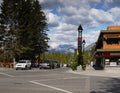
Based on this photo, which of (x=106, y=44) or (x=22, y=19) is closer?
(x=106, y=44)

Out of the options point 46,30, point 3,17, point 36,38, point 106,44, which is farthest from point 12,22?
point 106,44

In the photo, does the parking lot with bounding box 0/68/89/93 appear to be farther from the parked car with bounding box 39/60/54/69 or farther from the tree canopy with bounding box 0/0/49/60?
the tree canopy with bounding box 0/0/49/60

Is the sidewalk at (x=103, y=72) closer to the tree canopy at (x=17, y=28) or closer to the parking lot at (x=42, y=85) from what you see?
the parking lot at (x=42, y=85)

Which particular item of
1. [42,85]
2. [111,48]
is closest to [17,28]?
[111,48]

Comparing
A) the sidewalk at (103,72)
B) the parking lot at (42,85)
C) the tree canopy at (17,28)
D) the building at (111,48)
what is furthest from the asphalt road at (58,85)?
the tree canopy at (17,28)

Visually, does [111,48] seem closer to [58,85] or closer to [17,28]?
[17,28]

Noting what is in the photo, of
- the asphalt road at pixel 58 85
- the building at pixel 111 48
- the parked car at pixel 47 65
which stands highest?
the building at pixel 111 48

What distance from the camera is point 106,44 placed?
5609cm

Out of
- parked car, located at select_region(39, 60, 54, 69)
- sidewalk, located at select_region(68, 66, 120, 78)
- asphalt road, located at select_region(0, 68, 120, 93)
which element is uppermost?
parked car, located at select_region(39, 60, 54, 69)

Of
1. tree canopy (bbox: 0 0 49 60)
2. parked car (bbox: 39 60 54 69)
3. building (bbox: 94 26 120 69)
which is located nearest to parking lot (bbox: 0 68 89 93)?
building (bbox: 94 26 120 69)

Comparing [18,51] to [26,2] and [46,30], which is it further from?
[46,30]

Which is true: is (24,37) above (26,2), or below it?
below

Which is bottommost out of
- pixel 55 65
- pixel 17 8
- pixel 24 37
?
pixel 55 65

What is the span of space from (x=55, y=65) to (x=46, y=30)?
19906 mm
